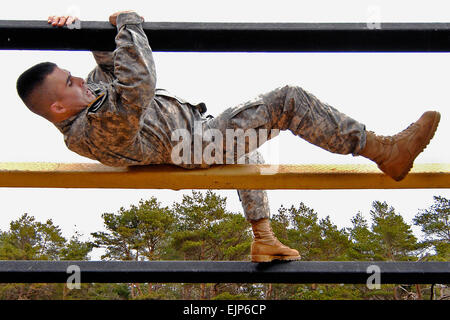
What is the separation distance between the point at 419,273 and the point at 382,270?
0.66ft

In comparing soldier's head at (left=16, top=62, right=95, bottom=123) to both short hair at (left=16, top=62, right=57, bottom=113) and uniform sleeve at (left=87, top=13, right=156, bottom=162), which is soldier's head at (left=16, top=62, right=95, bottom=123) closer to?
short hair at (left=16, top=62, right=57, bottom=113)

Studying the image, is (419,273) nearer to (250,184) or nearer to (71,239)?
(250,184)

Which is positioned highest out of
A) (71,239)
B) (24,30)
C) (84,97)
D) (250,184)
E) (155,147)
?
(24,30)

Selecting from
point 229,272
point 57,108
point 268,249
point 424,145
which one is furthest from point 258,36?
point 229,272

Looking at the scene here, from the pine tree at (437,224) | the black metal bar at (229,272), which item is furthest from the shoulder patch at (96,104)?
the pine tree at (437,224)

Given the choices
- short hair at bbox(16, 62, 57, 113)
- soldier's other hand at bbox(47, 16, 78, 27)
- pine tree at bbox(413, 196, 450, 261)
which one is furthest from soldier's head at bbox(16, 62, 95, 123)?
pine tree at bbox(413, 196, 450, 261)

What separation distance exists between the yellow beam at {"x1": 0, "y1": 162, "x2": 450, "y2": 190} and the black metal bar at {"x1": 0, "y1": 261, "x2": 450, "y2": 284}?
0.72m

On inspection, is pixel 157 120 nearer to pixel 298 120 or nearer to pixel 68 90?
pixel 68 90

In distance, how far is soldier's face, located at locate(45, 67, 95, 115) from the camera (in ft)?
6.96

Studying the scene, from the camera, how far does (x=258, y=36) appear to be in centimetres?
180

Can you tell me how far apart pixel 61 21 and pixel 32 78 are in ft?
1.37

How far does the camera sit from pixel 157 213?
7.18 metres

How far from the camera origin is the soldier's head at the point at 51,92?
6.87 ft
